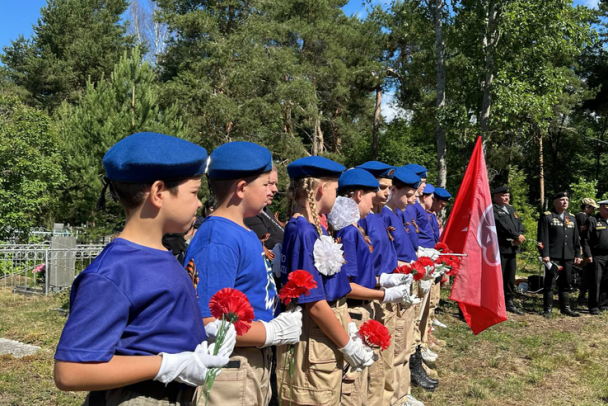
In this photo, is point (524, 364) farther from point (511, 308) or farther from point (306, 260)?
point (306, 260)

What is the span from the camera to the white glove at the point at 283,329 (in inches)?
89.1

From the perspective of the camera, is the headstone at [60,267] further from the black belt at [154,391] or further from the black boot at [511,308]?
the black belt at [154,391]

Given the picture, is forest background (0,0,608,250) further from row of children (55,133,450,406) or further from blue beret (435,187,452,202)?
row of children (55,133,450,406)

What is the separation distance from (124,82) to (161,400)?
15.7 meters

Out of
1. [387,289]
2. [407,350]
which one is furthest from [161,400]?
[407,350]

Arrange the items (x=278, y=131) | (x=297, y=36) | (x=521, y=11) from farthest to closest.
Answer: (x=297, y=36) → (x=278, y=131) → (x=521, y=11)

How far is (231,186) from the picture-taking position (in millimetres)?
2416

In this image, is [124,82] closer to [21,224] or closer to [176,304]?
[21,224]

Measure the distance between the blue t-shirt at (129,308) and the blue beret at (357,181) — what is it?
2217 millimetres

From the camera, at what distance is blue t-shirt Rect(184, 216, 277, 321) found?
2.17m

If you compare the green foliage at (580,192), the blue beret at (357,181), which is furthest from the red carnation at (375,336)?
the green foliage at (580,192)

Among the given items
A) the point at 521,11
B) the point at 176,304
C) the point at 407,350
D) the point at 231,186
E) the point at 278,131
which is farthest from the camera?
the point at 278,131

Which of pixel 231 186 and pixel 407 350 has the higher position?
pixel 231 186

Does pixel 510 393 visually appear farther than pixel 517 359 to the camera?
No
